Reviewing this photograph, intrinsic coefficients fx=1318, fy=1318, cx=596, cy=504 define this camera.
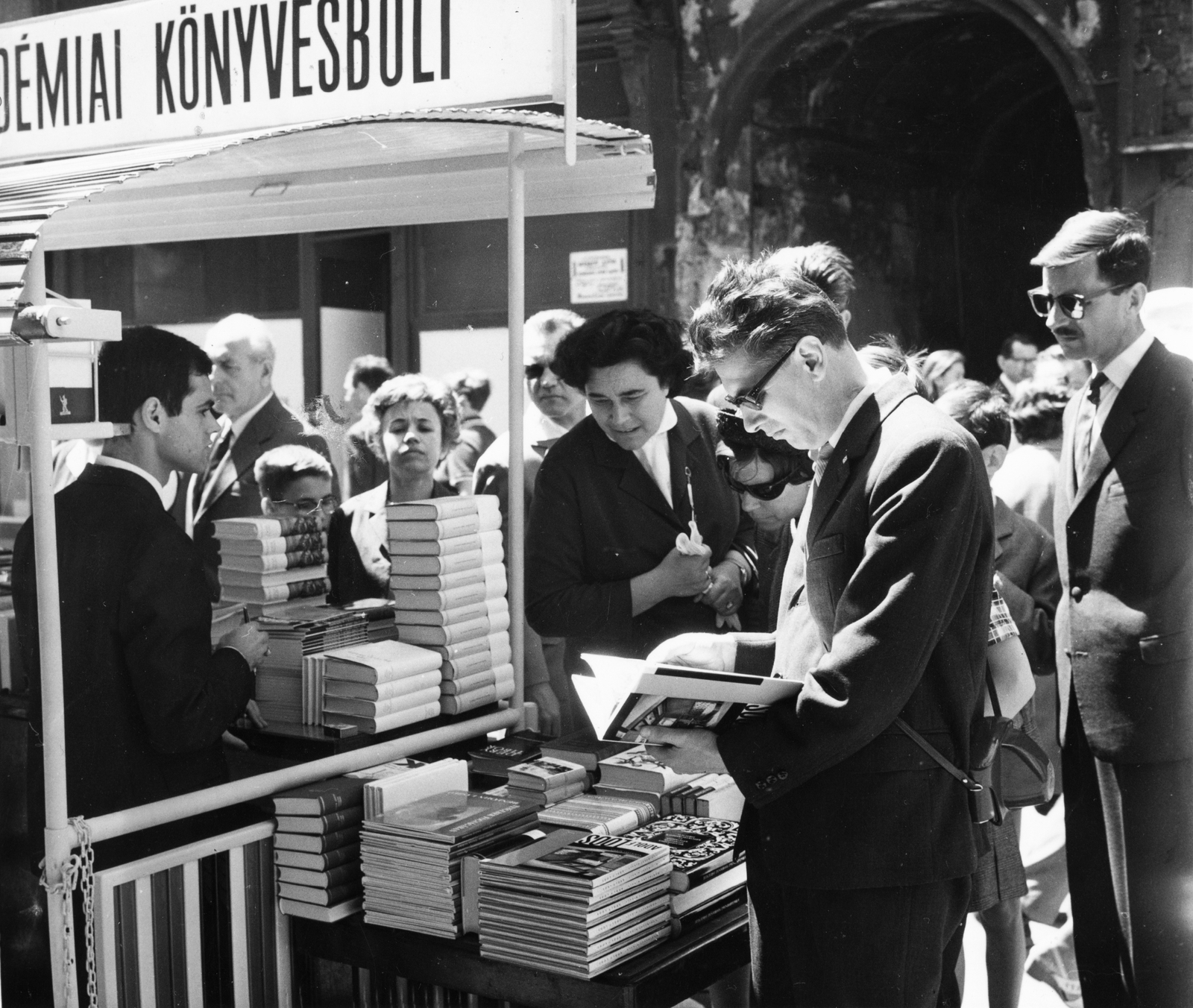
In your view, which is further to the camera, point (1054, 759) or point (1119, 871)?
point (1054, 759)

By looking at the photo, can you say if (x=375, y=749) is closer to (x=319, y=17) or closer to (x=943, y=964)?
(x=943, y=964)

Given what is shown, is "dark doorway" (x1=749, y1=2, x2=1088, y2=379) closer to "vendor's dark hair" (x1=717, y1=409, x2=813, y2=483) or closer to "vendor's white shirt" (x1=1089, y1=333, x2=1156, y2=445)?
"vendor's white shirt" (x1=1089, y1=333, x2=1156, y2=445)

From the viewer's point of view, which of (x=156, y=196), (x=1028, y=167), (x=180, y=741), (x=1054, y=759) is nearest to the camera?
(x=180, y=741)

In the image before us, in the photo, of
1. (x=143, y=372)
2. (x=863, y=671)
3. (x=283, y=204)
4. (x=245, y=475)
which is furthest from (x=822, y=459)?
(x=245, y=475)

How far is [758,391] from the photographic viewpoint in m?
2.11

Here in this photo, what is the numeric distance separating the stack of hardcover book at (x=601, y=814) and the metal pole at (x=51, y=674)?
928 millimetres

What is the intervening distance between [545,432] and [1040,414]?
1813 millimetres

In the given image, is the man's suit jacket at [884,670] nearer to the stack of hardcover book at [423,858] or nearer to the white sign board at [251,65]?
the stack of hardcover book at [423,858]

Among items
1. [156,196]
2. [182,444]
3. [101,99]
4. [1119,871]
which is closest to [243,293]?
[156,196]

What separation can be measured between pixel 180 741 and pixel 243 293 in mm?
7301

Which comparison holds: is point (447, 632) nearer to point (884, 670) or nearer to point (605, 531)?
point (605, 531)

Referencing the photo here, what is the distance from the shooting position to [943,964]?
224 cm

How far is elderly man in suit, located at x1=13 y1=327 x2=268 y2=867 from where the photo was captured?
2607 mm

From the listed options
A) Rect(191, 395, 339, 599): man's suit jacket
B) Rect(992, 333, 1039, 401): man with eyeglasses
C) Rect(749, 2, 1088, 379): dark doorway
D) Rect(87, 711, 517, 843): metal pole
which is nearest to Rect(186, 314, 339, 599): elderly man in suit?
Rect(191, 395, 339, 599): man's suit jacket
